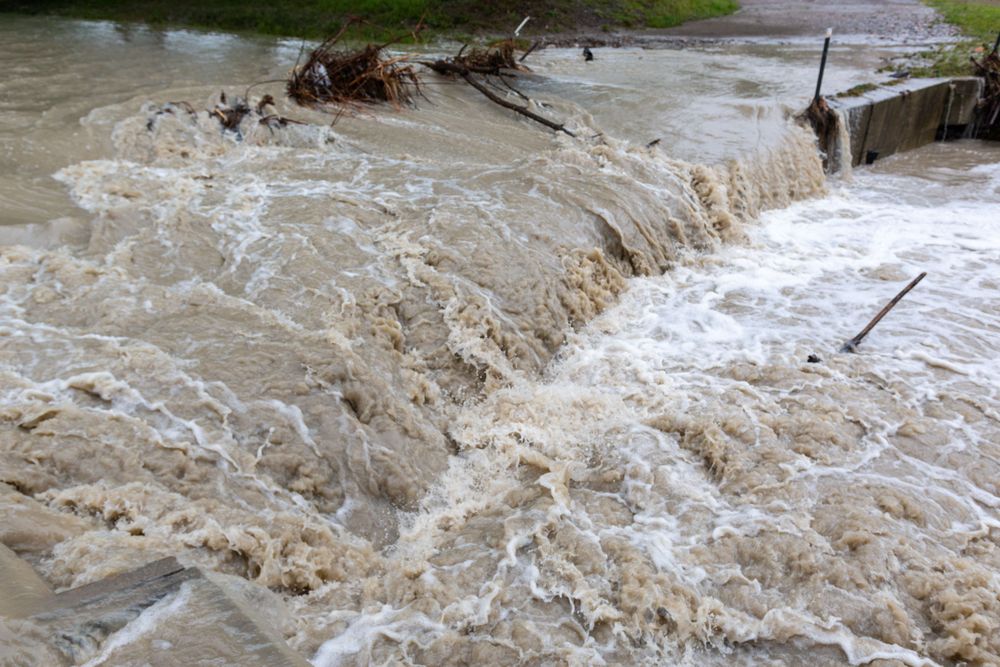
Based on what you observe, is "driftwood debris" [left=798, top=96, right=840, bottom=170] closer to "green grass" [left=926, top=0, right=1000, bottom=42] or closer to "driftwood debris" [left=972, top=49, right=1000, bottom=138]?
"driftwood debris" [left=972, top=49, right=1000, bottom=138]

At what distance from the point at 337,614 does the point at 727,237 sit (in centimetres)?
528

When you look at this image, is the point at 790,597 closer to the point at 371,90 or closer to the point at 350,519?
the point at 350,519

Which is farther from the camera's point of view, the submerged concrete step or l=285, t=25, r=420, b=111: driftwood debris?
l=285, t=25, r=420, b=111: driftwood debris

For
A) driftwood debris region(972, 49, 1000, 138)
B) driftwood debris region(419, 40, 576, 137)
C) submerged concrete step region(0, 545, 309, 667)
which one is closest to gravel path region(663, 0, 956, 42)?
driftwood debris region(972, 49, 1000, 138)

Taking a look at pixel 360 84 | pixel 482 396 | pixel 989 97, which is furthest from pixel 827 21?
pixel 482 396

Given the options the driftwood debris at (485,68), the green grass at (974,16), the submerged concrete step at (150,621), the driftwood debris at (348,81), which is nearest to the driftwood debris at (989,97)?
the green grass at (974,16)

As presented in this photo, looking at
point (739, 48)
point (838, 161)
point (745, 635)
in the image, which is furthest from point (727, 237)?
point (739, 48)

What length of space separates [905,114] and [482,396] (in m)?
8.83

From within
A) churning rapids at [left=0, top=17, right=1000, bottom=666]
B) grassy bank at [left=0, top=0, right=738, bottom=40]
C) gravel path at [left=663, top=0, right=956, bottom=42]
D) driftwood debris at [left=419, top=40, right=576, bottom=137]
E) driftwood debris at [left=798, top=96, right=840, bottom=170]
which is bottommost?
churning rapids at [left=0, top=17, right=1000, bottom=666]

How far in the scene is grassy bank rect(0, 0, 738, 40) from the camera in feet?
41.5

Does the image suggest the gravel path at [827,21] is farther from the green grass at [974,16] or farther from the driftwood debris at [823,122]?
the driftwood debris at [823,122]

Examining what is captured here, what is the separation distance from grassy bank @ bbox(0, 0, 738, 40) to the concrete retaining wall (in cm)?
681

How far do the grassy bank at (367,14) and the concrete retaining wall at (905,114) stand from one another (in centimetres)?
681

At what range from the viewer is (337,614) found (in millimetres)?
2801
